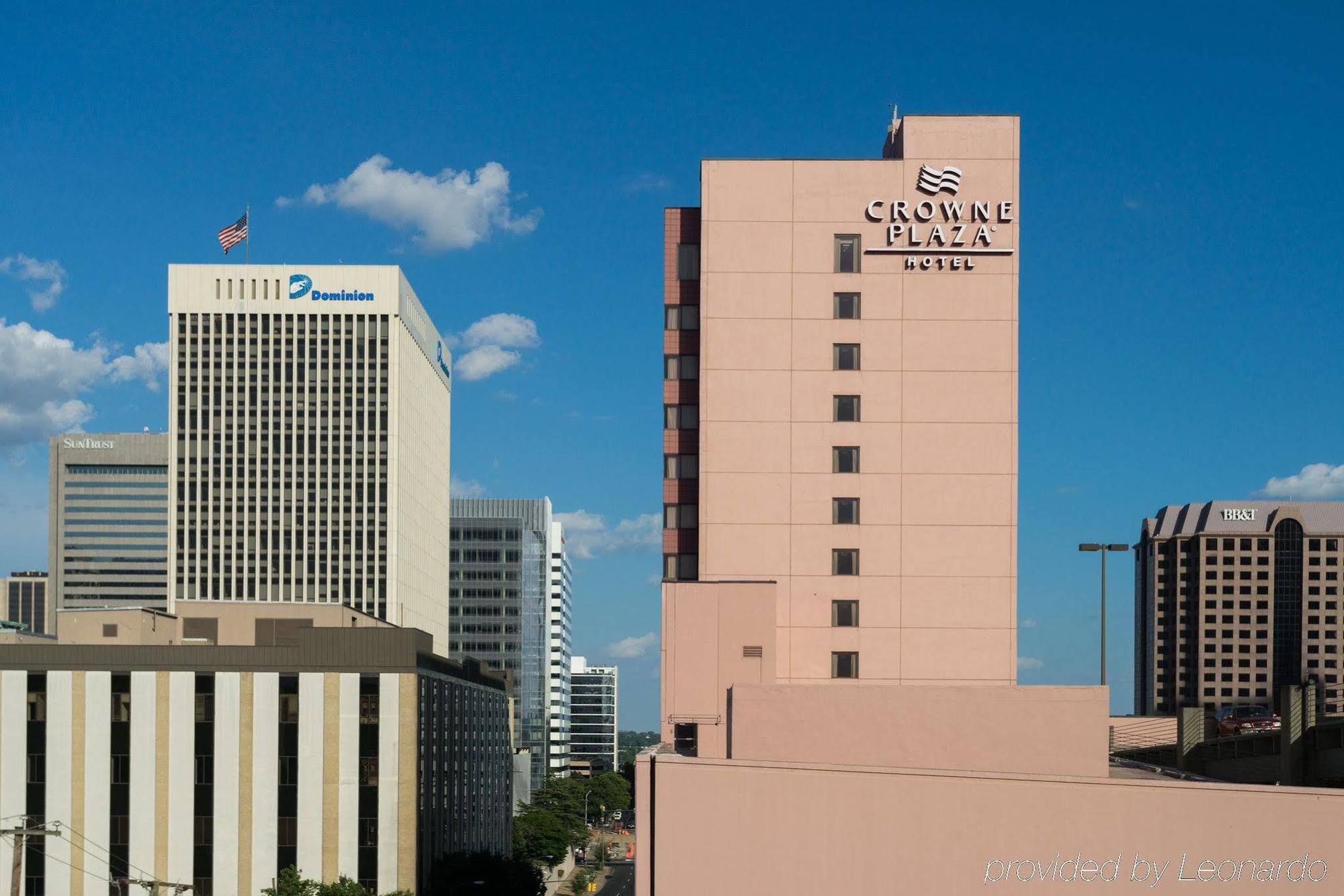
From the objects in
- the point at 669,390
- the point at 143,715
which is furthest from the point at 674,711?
the point at 143,715

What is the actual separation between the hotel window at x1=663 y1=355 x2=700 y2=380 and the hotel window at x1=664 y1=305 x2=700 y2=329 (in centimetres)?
154

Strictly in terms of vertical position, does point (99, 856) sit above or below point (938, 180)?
below

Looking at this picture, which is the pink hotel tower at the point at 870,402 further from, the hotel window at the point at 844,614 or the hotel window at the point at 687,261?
the hotel window at the point at 687,261

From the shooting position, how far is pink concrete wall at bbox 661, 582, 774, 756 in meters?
70.4

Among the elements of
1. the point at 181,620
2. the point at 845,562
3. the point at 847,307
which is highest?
the point at 847,307

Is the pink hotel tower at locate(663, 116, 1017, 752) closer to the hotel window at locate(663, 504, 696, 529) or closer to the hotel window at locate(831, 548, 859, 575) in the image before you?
the hotel window at locate(831, 548, 859, 575)

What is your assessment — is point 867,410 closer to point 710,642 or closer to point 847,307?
point 847,307

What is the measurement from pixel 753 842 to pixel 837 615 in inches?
656

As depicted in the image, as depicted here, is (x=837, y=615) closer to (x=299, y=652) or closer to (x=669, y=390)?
(x=669, y=390)

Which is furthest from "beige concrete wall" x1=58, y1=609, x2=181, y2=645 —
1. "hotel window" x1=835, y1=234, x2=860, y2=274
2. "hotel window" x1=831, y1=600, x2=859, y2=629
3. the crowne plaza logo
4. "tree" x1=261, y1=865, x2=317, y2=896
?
the crowne plaza logo

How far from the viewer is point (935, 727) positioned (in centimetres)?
6331

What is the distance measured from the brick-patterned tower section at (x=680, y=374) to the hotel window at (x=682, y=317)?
0.04 meters

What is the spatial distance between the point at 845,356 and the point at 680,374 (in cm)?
877

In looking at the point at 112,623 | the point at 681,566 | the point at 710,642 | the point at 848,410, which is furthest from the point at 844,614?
Result: the point at 112,623
